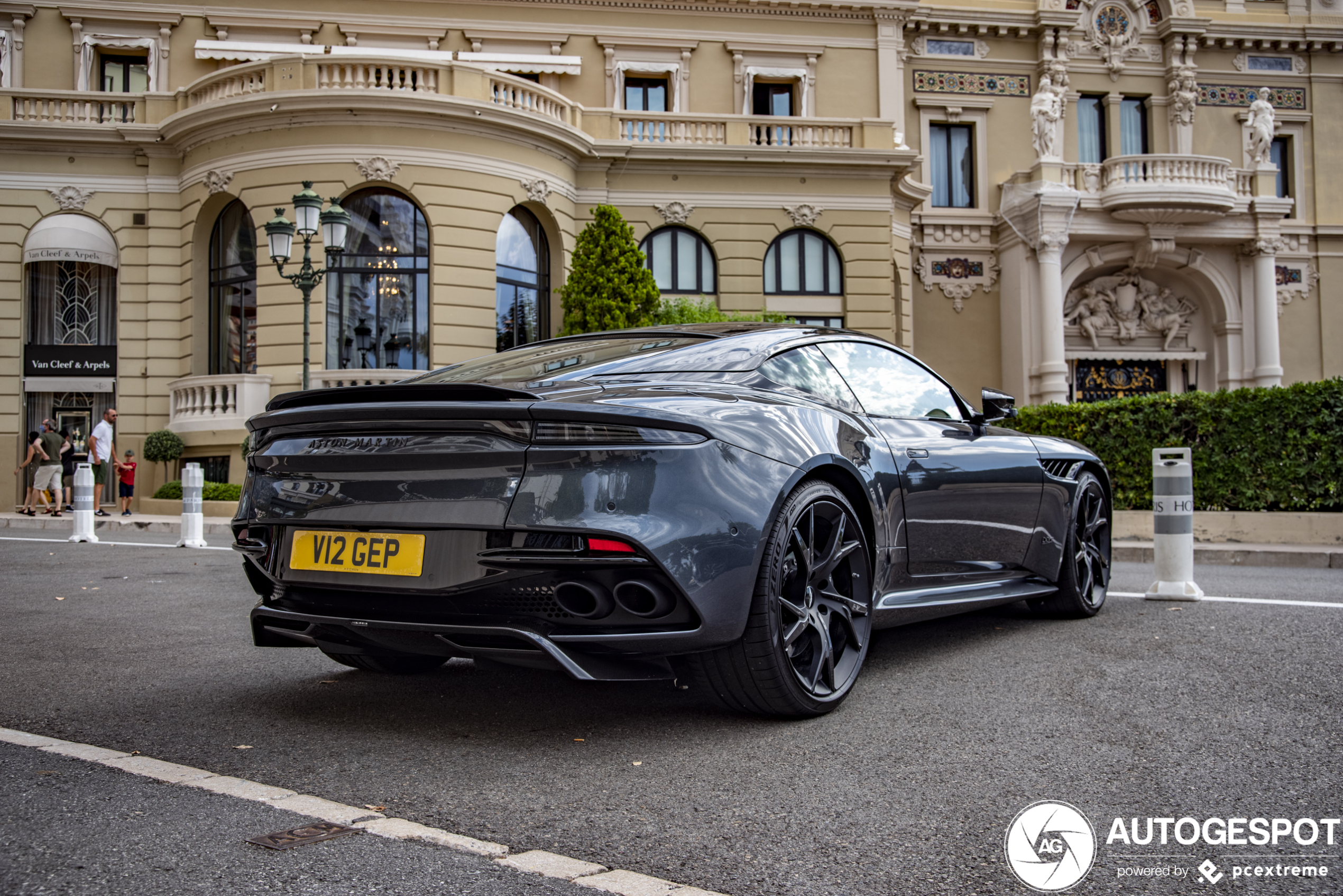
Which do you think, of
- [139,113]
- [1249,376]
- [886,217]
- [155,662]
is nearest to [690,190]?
[886,217]

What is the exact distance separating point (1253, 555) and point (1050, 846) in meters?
8.44

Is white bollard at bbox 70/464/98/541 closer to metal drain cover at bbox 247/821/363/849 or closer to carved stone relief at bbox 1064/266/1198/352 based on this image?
metal drain cover at bbox 247/821/363/849

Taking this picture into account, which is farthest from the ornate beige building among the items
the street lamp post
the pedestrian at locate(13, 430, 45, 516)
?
the street lamp post

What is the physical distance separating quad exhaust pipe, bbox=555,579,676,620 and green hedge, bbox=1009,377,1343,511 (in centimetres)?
860

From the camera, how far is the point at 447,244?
19734mm

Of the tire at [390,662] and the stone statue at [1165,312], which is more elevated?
the stone statue at [1165,312]

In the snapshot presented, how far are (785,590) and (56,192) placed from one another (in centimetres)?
2208

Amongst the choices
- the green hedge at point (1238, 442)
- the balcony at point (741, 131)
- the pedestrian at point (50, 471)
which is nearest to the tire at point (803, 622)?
the green hedge at point (1238, 442)

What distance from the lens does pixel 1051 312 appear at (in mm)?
25672

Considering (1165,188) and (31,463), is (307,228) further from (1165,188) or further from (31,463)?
(1165,188)

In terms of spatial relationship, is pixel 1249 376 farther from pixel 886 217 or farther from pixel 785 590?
pixel 785 590

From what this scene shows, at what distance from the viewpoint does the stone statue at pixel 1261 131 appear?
26625 mm

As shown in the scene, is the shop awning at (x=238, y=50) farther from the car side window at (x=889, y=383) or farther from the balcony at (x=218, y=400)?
the car side window at (x=889, y=383)

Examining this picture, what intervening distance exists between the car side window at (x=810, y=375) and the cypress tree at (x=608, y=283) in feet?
51.7
